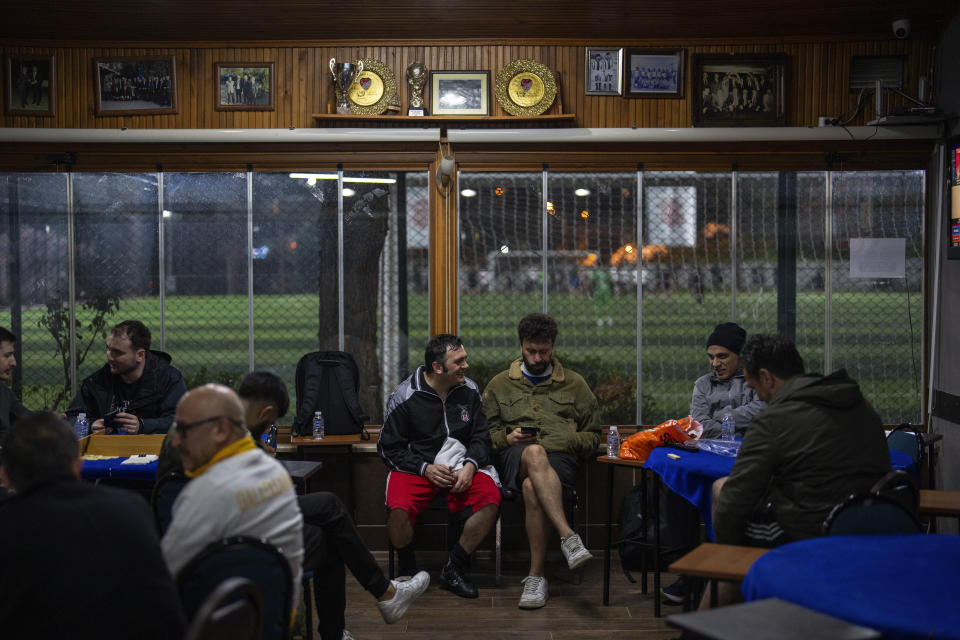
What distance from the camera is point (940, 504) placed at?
12.5 ft

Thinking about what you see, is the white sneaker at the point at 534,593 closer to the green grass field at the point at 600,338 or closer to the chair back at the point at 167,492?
the green grass field at the point at 600,338

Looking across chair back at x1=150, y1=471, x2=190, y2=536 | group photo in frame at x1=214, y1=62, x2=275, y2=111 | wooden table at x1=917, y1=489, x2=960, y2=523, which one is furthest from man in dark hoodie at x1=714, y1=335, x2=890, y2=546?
group photo in frame at x1=214, y1=62, x2=275, y2=111

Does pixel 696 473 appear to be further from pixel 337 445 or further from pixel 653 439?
pixel 337 445

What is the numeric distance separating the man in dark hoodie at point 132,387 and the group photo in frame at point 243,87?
5.37ft

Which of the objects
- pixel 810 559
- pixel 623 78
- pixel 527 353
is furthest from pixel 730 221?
pixel 810 559

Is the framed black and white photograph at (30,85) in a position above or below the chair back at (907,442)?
above

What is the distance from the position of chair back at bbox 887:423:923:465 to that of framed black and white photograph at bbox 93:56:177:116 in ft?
15.2

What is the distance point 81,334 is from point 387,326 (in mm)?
1993

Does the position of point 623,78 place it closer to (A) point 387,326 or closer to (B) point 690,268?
(B) point 690,268

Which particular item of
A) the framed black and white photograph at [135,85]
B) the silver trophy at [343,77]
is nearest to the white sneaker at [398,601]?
the silver trophy at [343,77]

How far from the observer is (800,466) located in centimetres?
323

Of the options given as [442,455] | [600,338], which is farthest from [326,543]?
[600,338]

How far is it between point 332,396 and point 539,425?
4.17 ft

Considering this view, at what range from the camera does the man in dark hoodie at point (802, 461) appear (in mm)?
3193
